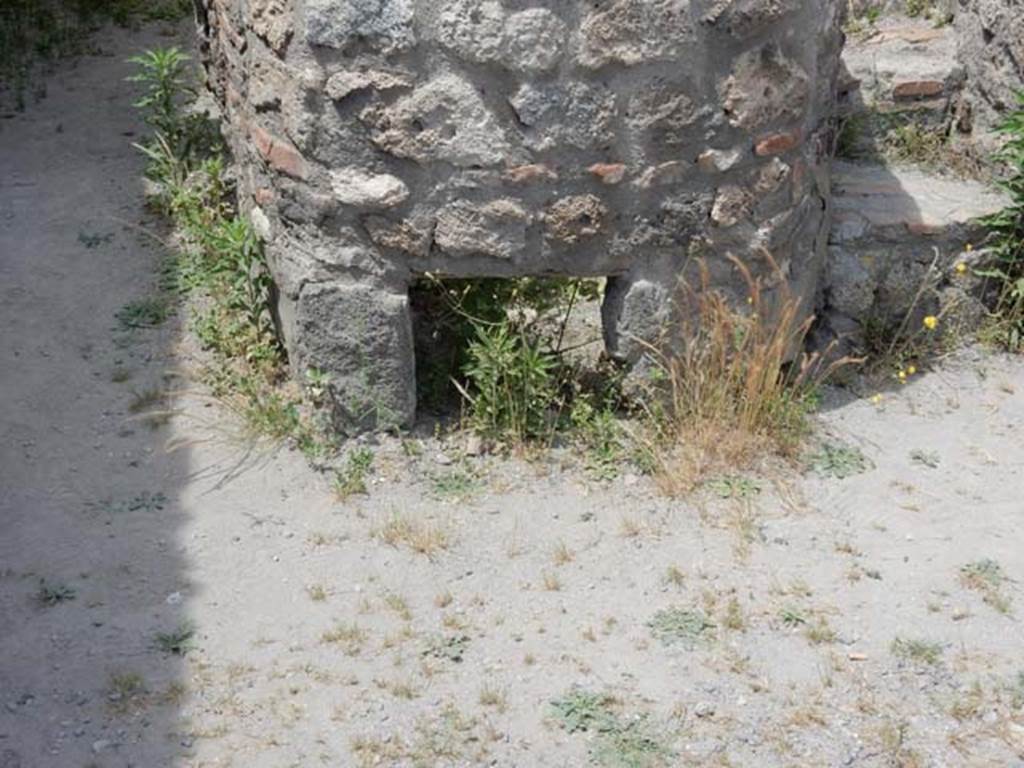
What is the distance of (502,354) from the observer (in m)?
4.75

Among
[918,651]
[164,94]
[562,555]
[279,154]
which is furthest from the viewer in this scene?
[164,94]

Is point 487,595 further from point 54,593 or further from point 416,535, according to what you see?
point 54,593

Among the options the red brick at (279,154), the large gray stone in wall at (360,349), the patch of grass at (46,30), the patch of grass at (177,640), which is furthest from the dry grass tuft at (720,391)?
the patch of grass at (46,30)

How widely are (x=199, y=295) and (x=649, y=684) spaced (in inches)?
105

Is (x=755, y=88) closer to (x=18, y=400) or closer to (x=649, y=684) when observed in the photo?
(x=649, y=684)

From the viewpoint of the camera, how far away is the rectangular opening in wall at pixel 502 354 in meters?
4.80

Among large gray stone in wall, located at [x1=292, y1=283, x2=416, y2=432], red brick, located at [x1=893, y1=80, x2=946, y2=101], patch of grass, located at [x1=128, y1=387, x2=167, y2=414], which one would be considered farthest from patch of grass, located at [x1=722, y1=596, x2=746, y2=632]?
red brick, located at [x1=893, y1=80, x2=946, y2=101]

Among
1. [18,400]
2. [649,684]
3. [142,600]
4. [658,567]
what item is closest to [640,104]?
[658,567]

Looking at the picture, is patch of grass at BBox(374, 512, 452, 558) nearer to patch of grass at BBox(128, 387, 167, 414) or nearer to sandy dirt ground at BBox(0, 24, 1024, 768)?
sandy dirt ground at BBox(0, 24, 1024, 768)

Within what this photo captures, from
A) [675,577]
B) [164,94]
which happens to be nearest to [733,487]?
[675,577]

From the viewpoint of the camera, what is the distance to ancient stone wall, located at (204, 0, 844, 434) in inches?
171

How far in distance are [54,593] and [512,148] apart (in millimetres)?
1837

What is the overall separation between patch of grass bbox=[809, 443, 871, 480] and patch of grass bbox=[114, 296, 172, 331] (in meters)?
2.49

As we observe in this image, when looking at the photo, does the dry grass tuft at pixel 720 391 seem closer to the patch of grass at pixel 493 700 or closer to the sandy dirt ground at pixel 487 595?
the sandy dirt ground at pixel 487 595
